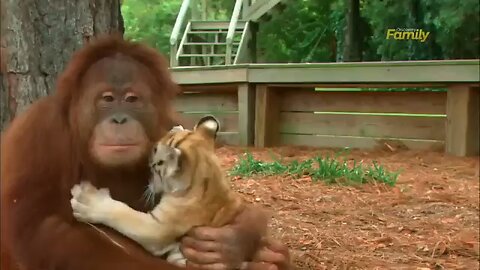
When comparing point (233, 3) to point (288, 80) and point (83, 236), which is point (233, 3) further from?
point (83, 236)

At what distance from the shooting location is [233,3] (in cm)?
704

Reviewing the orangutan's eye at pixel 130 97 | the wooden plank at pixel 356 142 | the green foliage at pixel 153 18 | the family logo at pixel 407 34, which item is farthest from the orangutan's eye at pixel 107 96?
the wooden plank at pixel 356 142

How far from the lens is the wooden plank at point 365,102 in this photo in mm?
8070

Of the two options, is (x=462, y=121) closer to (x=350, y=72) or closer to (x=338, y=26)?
(x=350, y=72)

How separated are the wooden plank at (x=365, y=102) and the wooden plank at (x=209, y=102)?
2.13 ft

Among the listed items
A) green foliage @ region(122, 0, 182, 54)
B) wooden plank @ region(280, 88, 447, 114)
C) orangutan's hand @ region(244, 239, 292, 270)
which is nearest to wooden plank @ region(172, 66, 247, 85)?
wooden plank @ region(280, 88, 447, 114)

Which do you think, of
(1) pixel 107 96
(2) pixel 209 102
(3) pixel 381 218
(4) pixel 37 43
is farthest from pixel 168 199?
(2) pixel 209 102

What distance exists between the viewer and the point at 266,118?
8.41 m

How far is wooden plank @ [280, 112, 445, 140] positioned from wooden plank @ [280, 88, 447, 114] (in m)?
0.08

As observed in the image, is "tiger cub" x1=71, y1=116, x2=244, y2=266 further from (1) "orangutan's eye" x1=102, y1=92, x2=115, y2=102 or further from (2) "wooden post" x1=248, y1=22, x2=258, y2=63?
(2) "wooden post" x1=248, y1=22, x2=258, y2=63

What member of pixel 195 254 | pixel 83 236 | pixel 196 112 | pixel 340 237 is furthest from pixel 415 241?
pixel 196 112

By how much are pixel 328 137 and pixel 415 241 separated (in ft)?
12.0

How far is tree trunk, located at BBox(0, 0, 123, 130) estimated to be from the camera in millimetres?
3119

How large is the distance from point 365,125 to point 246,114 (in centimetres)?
138
